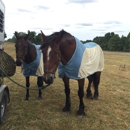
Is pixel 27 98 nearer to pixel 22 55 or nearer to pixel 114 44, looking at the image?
pixel 22 55

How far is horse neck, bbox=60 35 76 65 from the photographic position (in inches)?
155

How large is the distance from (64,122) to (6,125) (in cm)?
130

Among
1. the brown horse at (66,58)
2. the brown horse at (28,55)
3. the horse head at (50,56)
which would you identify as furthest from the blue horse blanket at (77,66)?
the brown horse at (28,55)

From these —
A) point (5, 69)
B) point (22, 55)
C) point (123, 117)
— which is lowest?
point (123, 117)

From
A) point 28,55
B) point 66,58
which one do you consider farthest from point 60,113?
point 28,55

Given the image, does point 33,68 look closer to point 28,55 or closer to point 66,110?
point 28,55

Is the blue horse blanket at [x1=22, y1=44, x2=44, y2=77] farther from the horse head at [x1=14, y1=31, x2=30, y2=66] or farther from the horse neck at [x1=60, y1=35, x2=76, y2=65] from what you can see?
the horse neck at [x1=60, y1=35, x2=76, y2=65]

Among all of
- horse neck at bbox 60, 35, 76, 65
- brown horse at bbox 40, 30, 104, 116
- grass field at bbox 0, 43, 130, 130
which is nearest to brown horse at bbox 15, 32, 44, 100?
grass field at bbox 0, 43, 130, 130

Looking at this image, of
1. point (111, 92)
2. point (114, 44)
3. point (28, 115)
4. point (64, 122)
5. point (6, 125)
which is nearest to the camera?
point (6, 125)

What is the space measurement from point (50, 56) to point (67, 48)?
2.43ft

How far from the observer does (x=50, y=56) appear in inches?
132

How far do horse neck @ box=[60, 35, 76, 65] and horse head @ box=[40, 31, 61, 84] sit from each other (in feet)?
1.51

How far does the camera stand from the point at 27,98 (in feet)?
17.9

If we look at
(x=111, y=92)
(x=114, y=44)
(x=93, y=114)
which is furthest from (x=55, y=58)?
(x=114, y=44)
